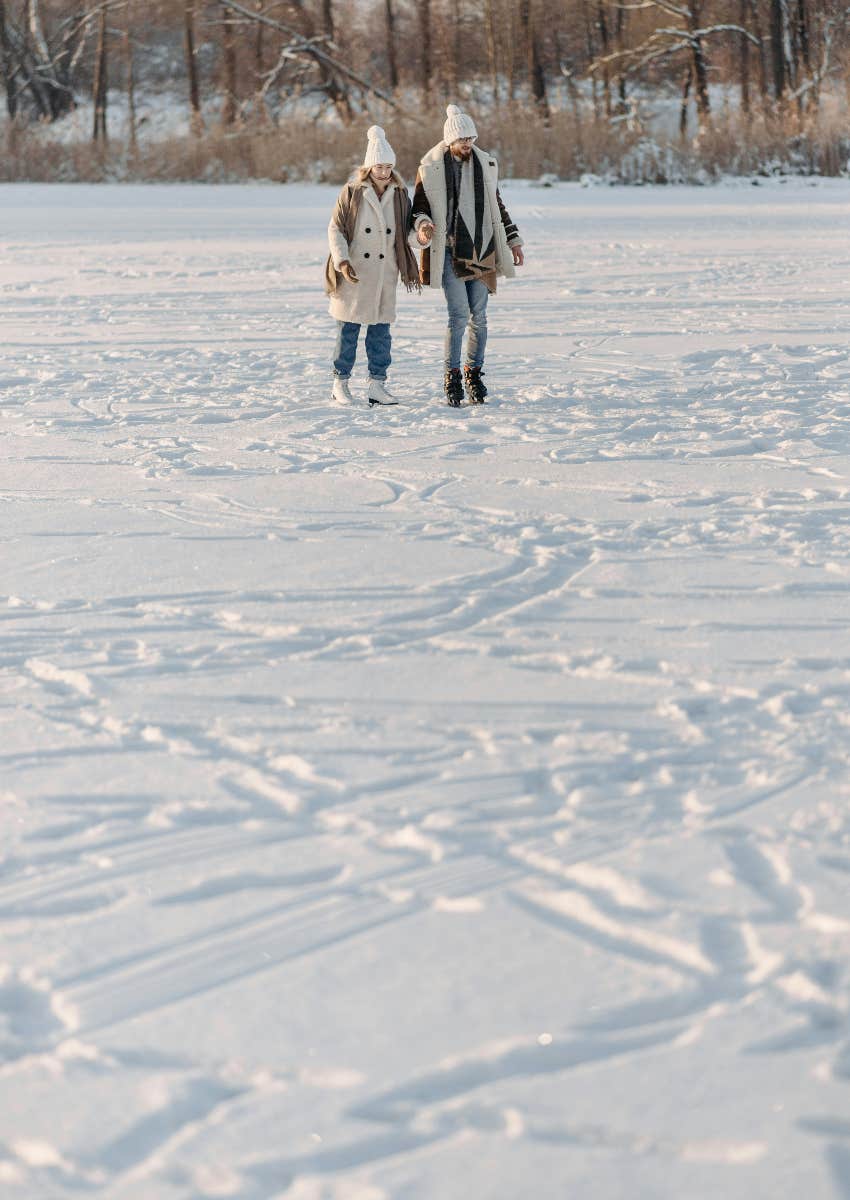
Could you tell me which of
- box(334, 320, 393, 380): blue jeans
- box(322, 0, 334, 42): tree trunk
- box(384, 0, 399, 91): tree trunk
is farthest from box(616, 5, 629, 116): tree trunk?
box(334, 320, 393, 380): blue jeans

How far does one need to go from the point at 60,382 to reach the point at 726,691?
590 cm

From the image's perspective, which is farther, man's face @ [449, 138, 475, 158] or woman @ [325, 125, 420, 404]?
woman @ [325, 125, 420, 404]

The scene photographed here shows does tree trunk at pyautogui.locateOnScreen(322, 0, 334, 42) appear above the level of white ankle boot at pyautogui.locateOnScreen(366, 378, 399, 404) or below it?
above

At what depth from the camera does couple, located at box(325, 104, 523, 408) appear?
7230mm

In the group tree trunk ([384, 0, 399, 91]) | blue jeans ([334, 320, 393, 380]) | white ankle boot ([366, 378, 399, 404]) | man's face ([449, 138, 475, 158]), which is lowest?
white ankle boot ([366, 378, 399, 404])

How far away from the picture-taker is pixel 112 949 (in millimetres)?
2631

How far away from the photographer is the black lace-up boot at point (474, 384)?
7.71 m

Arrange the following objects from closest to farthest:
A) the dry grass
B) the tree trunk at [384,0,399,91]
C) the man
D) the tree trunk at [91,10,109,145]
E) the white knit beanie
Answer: the man
the white knit beanie
the dry grass
the tree trunk at [91,10,109,145]
the tree trunk at [384,0,399,91]

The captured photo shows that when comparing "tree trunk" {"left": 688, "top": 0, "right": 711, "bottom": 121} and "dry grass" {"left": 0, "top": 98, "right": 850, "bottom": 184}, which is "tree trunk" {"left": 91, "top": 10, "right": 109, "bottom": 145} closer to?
"dry grass" {"left": 0, "top": 98, "right": 850, "bottom": 184}

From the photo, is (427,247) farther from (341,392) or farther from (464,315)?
(341,392)

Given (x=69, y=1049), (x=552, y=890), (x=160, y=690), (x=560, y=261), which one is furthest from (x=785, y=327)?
(x=69, y=1049)

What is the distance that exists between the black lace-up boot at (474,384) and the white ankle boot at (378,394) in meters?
0.40

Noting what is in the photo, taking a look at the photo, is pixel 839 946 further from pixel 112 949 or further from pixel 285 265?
pixel 285 265

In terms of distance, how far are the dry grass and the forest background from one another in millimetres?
31
